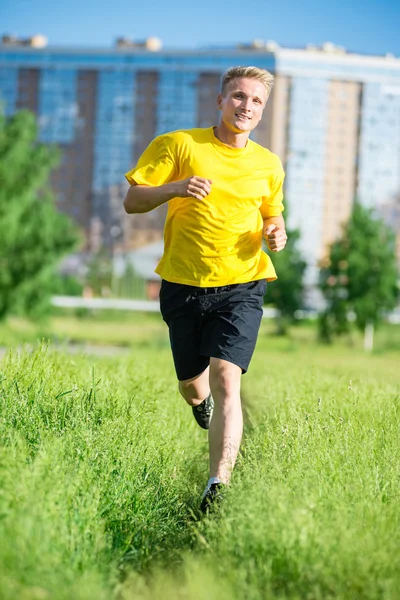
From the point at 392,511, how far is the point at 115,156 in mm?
72394

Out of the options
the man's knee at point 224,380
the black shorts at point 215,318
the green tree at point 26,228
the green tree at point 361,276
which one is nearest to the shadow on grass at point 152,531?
the man's knee at point 224,380

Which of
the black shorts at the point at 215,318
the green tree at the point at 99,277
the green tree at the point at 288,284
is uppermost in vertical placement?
the black shorts at the point at 215,318

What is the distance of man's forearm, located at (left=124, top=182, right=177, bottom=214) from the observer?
4.51 m

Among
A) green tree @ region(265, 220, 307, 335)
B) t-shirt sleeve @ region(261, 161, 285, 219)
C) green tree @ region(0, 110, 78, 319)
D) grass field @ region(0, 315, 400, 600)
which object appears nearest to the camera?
grass field @ region(0, 315, 400, 600)

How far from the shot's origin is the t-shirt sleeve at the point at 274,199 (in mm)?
5012

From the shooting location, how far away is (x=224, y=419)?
4512 mm

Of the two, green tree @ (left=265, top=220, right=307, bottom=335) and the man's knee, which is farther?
green tree @ (left=265, top=220, right=307, bottom=335)

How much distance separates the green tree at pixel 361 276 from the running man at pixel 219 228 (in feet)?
103

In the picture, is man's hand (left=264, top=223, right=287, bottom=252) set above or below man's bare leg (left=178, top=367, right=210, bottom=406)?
above

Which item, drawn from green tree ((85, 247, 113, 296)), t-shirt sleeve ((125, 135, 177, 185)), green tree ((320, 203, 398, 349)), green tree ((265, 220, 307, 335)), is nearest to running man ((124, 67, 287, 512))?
t-shirt sleeve ((125, 135, 177, 185))

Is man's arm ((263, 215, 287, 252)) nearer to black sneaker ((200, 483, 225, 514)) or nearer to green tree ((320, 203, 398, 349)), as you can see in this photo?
black sneaker ((200, 483, 225, 514))

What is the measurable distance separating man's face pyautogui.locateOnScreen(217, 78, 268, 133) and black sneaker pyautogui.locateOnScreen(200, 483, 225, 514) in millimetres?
1720

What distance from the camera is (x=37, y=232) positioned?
30453mm

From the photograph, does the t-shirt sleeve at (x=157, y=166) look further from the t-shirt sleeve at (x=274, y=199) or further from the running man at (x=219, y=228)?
the t-shirt sleeve at (x=274, y=199)
